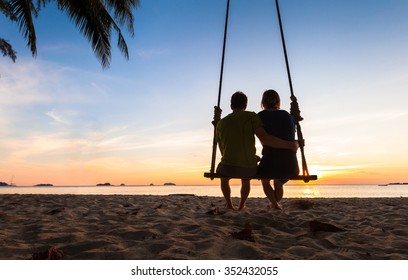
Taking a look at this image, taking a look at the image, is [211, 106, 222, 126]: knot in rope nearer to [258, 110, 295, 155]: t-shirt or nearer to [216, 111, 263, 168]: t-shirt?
[216, 111, 263, 168]: t-shirt

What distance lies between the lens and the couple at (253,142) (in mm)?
4156

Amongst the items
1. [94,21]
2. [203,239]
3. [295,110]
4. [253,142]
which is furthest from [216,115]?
[94,21]

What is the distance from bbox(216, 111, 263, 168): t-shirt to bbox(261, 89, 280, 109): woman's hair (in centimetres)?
32

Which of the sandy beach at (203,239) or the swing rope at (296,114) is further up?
the swing rope at (296,114)

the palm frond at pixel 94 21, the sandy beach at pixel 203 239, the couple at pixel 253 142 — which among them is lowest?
the sandy beach at pixel 203 239

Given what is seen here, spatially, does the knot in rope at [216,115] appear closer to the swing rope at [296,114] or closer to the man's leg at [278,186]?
the swing rope at [296,114]

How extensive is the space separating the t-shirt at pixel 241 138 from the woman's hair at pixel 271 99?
324mm

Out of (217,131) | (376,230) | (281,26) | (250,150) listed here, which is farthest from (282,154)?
(281,26)

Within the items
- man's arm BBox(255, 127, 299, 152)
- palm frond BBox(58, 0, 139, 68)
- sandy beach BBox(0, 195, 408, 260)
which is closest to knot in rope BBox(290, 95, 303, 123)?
man's arm BBox(255, 127, 299, 152)

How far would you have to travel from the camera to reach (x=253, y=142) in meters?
4.22

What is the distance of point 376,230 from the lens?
10.9ft

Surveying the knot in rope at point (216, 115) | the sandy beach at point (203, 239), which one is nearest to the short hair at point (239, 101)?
the knot in rope at point (216, 115)
